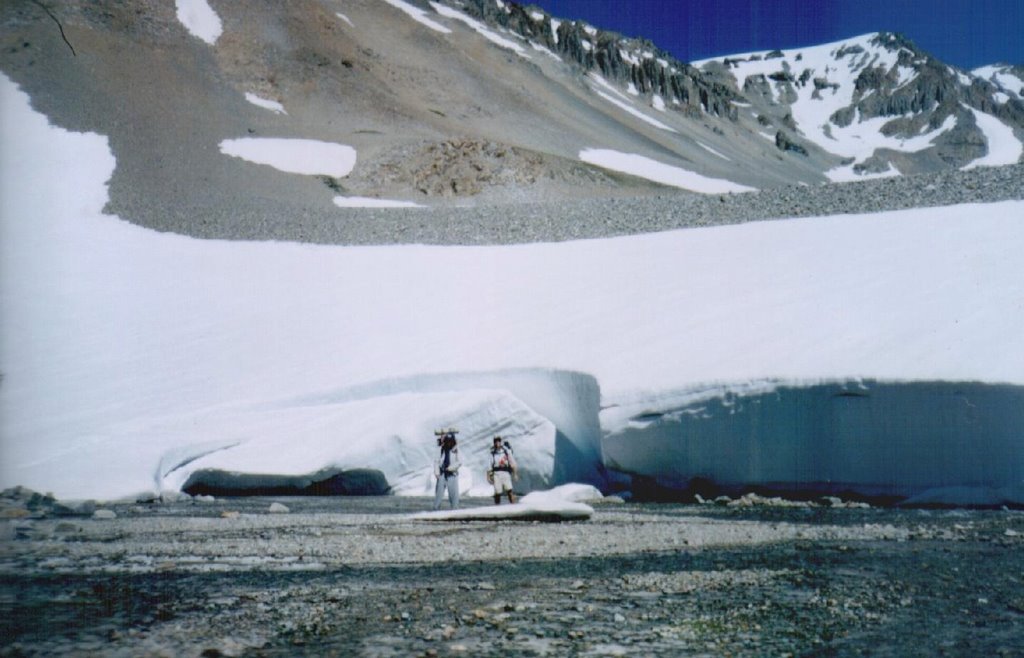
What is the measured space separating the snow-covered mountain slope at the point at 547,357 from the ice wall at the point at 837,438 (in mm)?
21

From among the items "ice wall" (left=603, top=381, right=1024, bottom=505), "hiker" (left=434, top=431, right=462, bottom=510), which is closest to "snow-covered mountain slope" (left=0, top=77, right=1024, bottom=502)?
"ice wall" (left=603, top=381, right=1024, bottom=505)

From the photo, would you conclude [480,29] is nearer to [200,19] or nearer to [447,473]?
[200,19]

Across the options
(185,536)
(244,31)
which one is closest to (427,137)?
(244,31)

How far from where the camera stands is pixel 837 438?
26.9 ft

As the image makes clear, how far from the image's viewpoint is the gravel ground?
1609 cm

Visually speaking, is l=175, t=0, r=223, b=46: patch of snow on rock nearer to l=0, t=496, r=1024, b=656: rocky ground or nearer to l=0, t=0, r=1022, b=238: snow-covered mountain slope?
l=0, t=0, r=1022, b=238: snow-covered mountain slope

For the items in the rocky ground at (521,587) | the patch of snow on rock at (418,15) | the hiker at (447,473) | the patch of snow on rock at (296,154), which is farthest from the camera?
the patch of snow on rock at (418,15)

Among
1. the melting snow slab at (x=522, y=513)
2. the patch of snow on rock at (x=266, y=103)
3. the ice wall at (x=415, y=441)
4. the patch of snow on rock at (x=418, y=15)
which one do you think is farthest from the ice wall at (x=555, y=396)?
the patch of snow on rock at (x=418, y=15)

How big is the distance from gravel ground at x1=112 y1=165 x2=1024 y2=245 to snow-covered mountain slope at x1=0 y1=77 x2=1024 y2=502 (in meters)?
1.95

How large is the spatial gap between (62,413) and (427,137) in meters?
33.2

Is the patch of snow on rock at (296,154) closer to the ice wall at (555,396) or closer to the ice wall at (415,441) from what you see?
the ice wall at (555,396)

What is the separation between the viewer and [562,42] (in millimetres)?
82875

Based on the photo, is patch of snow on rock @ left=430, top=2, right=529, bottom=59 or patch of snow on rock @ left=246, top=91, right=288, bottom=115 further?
patch of snow on rock @ left=430, top=2, right=529, bottom=59

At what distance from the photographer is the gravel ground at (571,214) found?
16094mm
